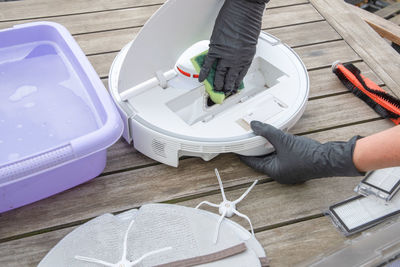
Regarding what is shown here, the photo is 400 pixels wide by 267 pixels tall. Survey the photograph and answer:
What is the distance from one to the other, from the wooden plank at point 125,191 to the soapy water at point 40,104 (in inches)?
6.0

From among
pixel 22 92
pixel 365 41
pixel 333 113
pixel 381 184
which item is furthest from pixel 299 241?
pixel 365 41

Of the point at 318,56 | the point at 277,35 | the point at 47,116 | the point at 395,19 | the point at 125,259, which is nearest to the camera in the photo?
the point at 125,259

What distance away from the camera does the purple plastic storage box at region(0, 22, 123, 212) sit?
0.95 metres

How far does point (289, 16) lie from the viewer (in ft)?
6.07

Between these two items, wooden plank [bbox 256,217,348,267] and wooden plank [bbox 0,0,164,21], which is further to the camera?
wooden plank [bbox 0,0,164,21]

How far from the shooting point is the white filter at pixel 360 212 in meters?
1.04

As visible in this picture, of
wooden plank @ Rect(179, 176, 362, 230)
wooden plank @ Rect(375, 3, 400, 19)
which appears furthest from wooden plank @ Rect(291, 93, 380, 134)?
wooden plank @ Rect(375, 3, 400, 19)

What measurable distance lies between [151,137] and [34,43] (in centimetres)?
57

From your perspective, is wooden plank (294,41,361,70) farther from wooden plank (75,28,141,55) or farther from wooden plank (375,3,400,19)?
wooden plank (375,3,400,19)

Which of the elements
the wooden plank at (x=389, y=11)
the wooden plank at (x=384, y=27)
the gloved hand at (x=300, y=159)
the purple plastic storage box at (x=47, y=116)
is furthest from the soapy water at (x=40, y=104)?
the wooden plank at (x=389, y=11)

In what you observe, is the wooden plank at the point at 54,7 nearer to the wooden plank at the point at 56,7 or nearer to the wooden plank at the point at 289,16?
the wooden plank at the point at 56,7

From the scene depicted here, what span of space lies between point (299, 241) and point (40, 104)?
86 centimetres

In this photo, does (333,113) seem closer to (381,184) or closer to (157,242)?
(381,184)

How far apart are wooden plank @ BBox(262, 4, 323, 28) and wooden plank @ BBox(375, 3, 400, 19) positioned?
103 cm
